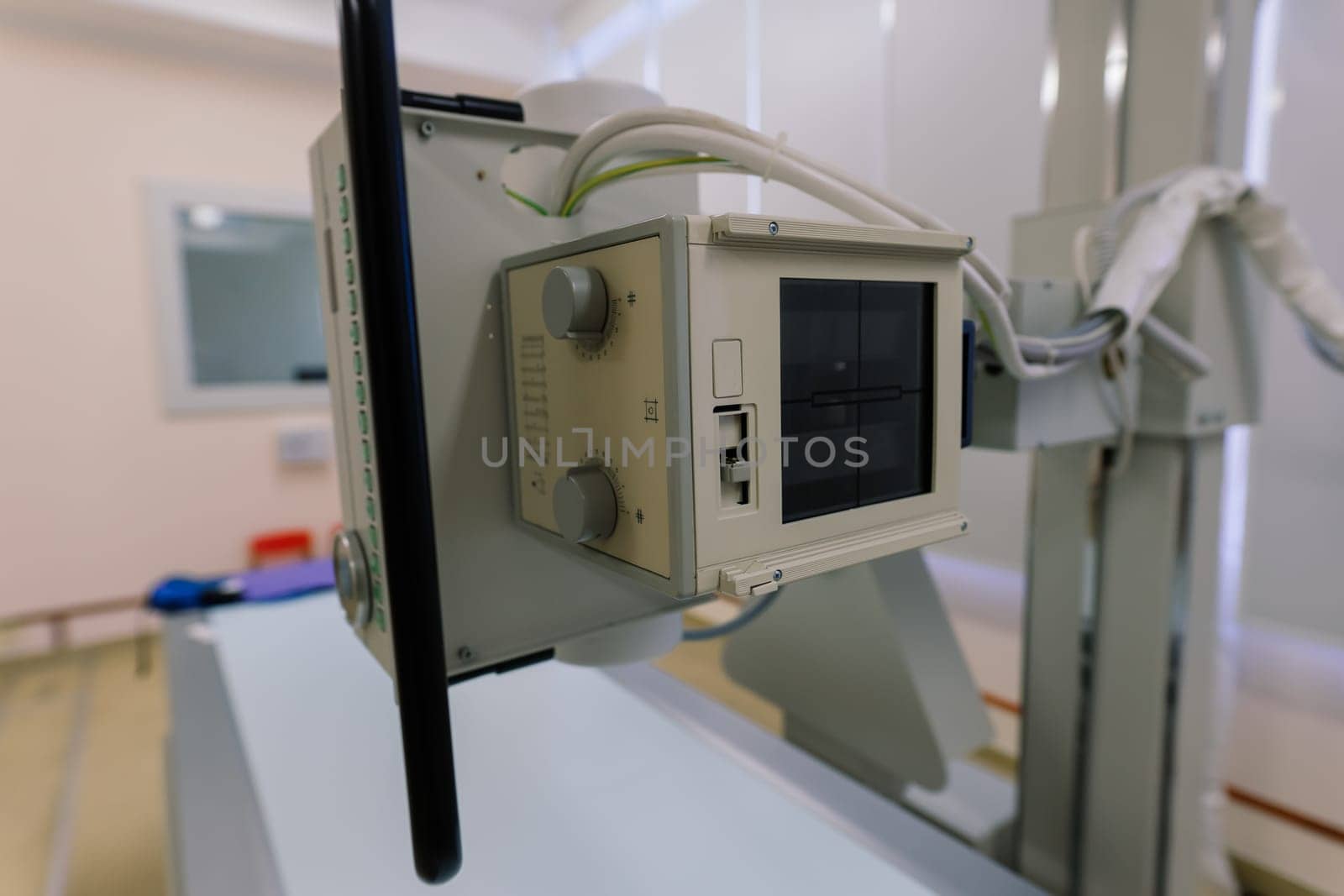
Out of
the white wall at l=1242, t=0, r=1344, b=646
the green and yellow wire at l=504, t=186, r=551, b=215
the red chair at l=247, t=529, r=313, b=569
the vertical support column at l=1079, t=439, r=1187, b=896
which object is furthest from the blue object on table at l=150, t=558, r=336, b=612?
the white wall at l=1242, t=0, r=1344, b=646

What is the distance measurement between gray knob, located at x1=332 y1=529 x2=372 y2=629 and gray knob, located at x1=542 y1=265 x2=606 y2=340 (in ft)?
0.67

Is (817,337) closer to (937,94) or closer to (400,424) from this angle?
(400,424)

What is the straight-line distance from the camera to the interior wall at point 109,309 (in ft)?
7.54

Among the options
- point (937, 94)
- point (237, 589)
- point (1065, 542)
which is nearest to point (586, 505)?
point (1065, 542)

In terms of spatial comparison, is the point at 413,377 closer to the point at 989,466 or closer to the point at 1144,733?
the point at 1144,733

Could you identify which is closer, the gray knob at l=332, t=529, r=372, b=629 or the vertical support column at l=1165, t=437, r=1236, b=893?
the gray knob at l=332, t=529, r=372, b=629

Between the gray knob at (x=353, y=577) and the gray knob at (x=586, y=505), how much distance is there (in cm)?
15

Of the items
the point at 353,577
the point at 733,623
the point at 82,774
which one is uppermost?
the point at 353,577

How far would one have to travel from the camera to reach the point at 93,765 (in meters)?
1.68

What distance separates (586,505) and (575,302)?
112 millimetres

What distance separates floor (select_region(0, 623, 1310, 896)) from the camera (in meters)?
1.22

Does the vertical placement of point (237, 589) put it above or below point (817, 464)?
below

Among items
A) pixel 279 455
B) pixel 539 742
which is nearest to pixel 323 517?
pixel 279 455

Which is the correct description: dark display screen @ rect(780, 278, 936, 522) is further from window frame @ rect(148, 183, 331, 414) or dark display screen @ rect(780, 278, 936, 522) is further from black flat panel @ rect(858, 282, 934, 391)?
window frame @ rect(148, 183, 331, 414)
